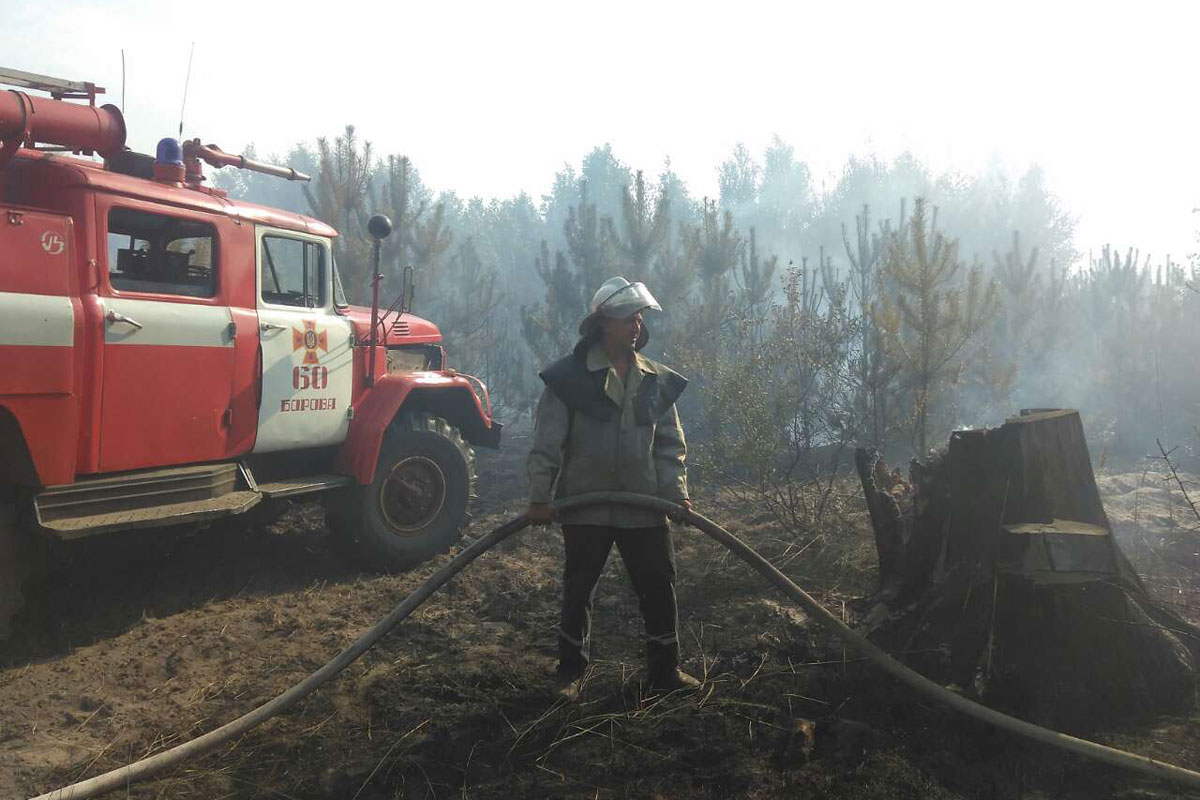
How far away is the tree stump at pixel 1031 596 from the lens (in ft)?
10.5

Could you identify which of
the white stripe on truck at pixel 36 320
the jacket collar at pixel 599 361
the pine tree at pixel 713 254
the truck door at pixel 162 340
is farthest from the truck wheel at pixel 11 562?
the pine tree at pixel 713 254

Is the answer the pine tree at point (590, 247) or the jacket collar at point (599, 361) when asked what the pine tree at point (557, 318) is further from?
the jacket collar at point (599, 361)

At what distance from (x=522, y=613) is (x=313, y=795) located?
2.12m

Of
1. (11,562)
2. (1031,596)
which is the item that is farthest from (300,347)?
(1031,596)

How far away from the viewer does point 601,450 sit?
133 inches

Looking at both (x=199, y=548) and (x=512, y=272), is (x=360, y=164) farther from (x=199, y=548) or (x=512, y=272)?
(x=512, y=272)

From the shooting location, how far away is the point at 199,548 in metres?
5.52

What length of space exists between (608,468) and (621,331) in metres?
0.62

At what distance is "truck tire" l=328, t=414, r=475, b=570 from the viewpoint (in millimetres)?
5379

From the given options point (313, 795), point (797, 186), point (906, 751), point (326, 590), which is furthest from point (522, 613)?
point (797, 186)

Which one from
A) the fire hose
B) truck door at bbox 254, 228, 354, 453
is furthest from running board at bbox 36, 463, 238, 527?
the fire hose

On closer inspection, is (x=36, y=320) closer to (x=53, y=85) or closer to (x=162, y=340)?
(x=162, y=340)

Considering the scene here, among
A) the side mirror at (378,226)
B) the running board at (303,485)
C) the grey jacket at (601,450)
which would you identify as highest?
the side mirror at (378,226)

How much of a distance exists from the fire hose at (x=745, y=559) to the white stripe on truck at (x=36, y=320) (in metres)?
2.05
